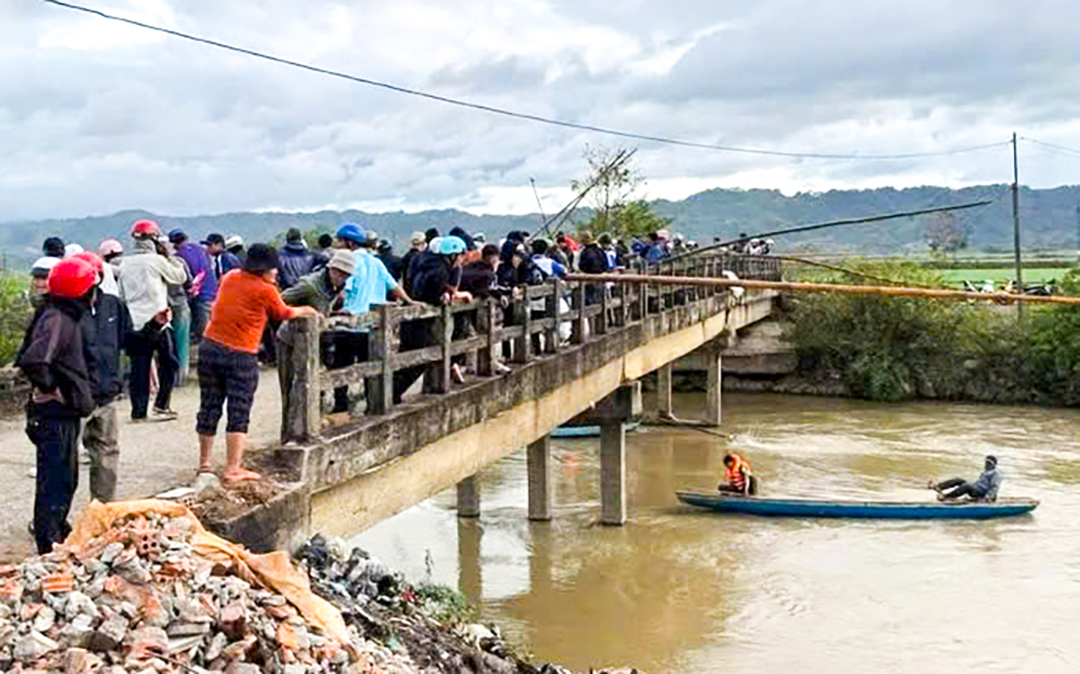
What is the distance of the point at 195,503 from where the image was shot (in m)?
7.09

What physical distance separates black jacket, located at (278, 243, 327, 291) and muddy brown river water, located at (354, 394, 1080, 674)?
196 inches

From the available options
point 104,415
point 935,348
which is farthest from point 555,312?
point 935,348

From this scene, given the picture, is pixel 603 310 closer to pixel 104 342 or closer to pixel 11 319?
pixel 11 319

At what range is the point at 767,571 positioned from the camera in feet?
56.9

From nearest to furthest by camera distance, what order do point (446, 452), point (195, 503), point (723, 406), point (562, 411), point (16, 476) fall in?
point (195, 503) → point (16, 476) → point (446, 452) → point (562, 411) → point (723, 406)

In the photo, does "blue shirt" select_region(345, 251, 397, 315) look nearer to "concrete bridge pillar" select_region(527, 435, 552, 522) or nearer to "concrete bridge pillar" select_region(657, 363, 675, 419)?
"concrete bridge pillar" select_region(527, 435, 552, 522)

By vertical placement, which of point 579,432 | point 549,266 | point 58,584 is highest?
point 549,266

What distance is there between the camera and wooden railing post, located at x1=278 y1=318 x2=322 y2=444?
26.7 ft

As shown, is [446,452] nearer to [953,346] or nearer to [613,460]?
[613,460]

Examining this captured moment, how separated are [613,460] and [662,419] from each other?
11569mm

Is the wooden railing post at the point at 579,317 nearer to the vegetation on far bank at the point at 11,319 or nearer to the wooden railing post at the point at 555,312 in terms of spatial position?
the wooden railing post at the point at 555,312

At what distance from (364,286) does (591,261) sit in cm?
728

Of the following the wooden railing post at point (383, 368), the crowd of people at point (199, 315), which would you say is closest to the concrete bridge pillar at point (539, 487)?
the crowd of people at point (199, 315)

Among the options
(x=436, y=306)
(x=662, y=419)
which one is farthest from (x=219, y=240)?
(x=662, y=419)
